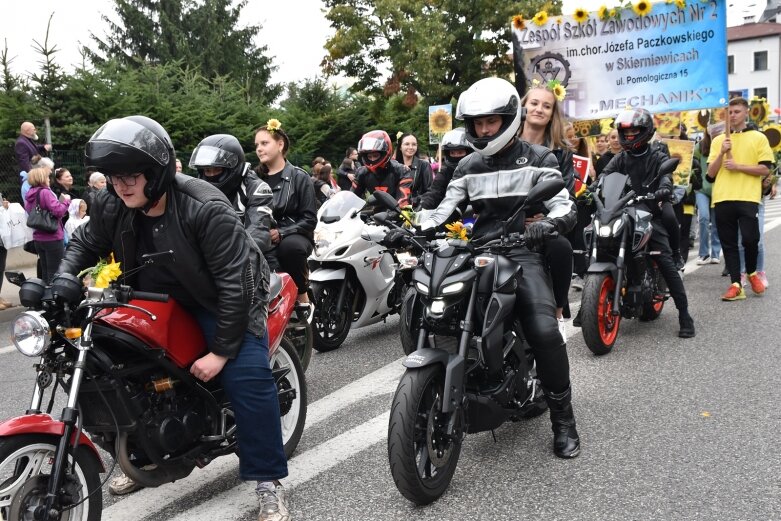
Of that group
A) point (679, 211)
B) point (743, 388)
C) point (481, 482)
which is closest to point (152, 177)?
point (481, 482)

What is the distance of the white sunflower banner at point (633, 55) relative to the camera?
9023 mm

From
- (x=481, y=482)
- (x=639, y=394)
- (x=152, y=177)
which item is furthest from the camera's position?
(x=639, y=394)

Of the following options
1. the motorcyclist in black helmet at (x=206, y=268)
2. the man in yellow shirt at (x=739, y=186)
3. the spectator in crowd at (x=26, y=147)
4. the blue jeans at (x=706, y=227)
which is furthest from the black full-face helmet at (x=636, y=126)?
the spectator in crowd at (x=26, y=147)

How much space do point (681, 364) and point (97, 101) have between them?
1257 cm

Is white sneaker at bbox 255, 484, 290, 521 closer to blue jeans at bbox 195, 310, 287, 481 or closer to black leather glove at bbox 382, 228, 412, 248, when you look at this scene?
blue jeans at bbox 195, 310, 287, 481

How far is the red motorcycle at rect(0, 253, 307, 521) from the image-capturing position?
8.74 ft

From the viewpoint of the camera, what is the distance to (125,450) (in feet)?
10.1

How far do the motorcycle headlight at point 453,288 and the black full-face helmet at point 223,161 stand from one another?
2.05m

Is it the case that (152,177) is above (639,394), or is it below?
above

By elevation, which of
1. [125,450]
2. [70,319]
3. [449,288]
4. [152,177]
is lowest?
[125,450]

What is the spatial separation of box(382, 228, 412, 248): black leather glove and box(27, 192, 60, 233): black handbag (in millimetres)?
7094

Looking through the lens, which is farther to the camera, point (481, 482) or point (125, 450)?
point (481, 482)

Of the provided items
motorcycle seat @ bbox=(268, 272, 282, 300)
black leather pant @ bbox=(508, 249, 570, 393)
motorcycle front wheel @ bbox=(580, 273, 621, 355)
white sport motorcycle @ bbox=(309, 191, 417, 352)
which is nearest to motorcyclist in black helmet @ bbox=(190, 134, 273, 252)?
motorcycle seat @ bbox=(268, 272, 282, 300)

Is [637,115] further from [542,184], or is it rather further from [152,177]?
[152,177]
